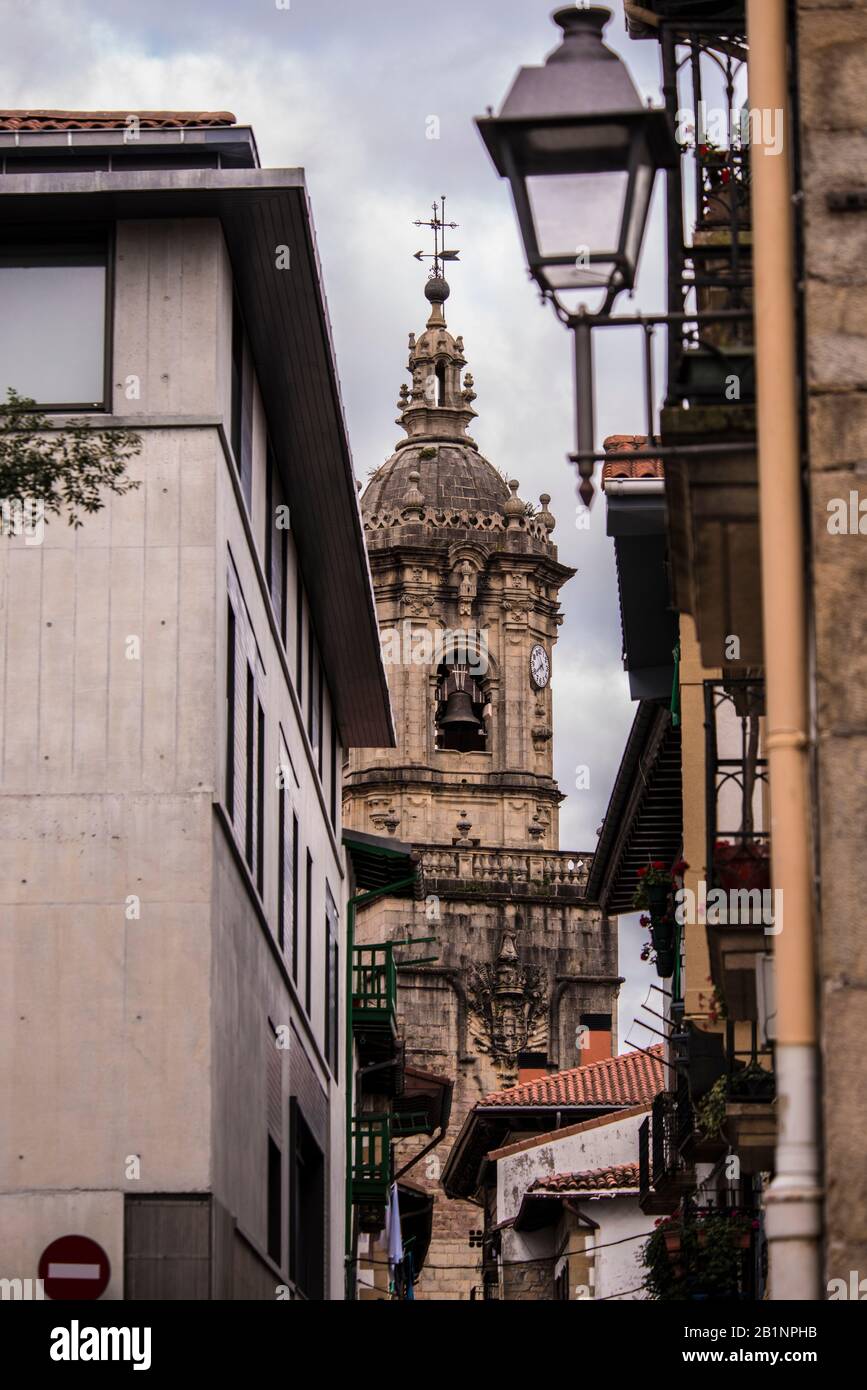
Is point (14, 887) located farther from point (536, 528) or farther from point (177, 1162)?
point (536, 528)

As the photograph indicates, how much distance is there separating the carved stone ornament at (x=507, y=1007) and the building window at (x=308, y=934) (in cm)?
4889

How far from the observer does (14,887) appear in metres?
18.7

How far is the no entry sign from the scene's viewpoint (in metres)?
18.0

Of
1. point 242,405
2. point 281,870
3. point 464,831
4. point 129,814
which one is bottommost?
point 129,814

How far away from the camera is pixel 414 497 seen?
84.0 meters

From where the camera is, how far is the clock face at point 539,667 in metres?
80.6

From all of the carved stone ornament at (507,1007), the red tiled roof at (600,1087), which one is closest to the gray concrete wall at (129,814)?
the red tiled roof at (600,1087)

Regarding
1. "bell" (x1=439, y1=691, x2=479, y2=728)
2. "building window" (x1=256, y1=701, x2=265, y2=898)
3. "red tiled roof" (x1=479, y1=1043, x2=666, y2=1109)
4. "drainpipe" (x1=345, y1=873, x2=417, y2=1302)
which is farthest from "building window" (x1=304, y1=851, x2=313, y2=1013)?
"bell" (x1=439, y1=691, x2=479, y2=728)

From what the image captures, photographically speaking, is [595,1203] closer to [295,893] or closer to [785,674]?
[295,893]

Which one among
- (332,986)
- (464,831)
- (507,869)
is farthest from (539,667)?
(332,986)

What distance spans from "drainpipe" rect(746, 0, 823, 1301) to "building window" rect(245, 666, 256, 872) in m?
14.0

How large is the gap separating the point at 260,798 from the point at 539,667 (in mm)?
57505

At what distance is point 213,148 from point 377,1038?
79.3ft

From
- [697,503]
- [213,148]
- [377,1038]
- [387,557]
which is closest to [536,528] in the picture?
[387,557]
